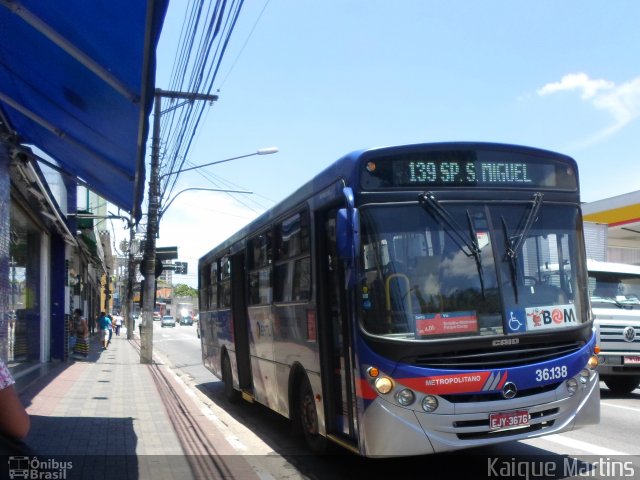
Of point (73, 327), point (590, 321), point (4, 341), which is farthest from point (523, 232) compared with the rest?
point (73, 327)

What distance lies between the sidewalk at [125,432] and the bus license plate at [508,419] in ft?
8.54

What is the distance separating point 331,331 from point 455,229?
1.64 m

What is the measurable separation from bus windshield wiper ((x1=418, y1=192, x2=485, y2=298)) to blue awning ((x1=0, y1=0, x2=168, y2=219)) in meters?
2.64

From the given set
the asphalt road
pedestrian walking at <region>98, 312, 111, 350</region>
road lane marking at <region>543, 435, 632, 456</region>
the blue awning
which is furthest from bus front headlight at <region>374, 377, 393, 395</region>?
pedestrian walking at <region>98, 312, 111, 350</region>

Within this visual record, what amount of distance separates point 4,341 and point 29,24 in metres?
4.62

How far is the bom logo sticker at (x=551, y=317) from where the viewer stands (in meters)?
5.68

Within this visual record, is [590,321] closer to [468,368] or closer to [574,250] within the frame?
[574,250]

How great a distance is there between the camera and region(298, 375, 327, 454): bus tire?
6828 millimetres

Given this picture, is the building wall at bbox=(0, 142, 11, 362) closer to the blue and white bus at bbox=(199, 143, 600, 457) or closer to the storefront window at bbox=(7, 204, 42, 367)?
the blue and white bus at bbox=(199, 143, 600, 457)

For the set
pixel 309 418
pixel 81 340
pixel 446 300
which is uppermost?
pixel 446 300

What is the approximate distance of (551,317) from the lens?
5.78 meters

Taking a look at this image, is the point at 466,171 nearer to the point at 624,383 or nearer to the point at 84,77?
the point at 84,77

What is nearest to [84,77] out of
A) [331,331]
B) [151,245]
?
[331,331]

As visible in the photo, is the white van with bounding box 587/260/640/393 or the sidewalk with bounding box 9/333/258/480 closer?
the sidewalk with bounding box 9/333/258/480
